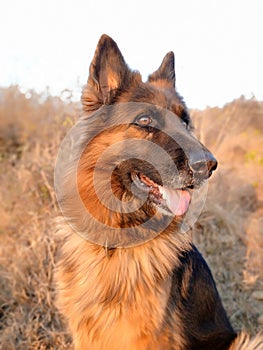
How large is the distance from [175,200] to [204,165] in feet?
1.28

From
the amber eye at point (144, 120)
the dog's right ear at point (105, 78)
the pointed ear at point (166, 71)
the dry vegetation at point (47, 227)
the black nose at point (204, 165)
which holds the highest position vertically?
the pointed ear at point (166, 71)

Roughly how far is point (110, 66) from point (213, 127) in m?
5.90

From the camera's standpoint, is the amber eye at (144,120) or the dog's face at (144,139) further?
the amber eye at (144,120)

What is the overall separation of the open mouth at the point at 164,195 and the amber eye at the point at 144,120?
0.39 metres

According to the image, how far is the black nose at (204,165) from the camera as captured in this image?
2.80m

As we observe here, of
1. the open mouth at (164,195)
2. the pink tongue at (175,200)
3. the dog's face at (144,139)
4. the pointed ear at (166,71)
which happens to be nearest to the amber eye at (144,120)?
the dog's face at (144,139)

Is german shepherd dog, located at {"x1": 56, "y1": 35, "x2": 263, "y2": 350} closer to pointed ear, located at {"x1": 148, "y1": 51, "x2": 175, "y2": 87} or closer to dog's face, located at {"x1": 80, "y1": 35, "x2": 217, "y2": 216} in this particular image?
dog's face, located at {"x1": 80, "y1": 35, "x2": 217, "y2": 216}

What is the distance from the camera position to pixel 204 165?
281cm

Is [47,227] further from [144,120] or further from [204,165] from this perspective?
[204,165]

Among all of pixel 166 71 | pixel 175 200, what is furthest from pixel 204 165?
pixel 166 71

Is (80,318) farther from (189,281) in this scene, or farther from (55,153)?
(55,153)

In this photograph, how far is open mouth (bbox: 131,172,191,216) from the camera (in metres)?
3.04

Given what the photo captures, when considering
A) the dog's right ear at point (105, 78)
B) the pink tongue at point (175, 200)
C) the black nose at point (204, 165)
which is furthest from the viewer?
the dog's right ear at point (105, 78)

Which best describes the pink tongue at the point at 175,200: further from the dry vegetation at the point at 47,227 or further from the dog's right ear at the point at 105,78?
the dry vegetation at the point at 47,227
